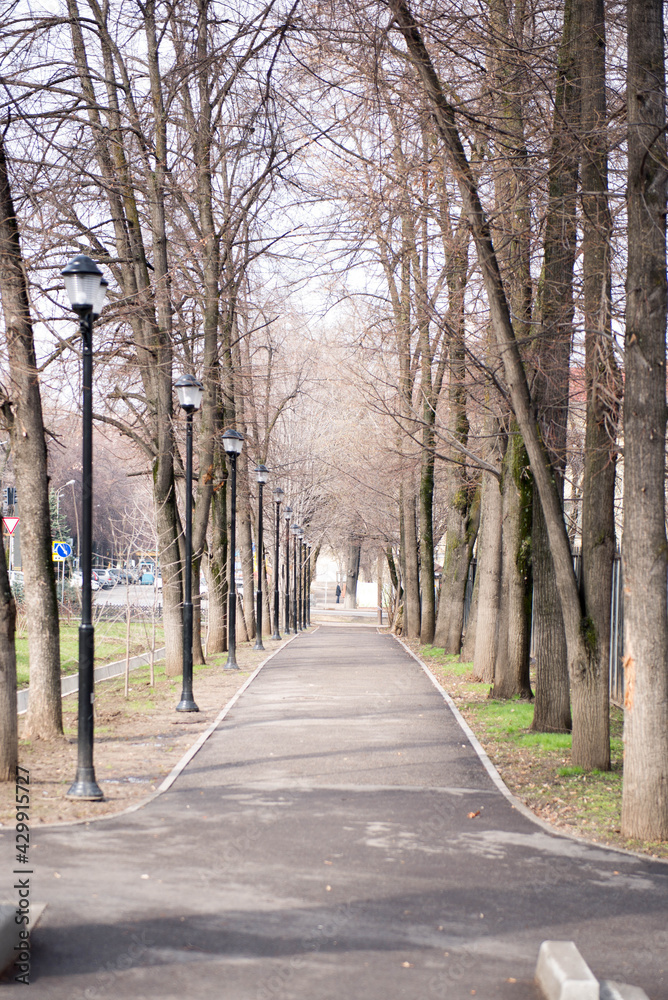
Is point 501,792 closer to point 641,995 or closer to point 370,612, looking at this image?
point 641,995

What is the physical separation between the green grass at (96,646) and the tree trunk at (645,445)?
1487cm

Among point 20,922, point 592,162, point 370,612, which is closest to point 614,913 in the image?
point 20,922

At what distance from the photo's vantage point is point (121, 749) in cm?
1126

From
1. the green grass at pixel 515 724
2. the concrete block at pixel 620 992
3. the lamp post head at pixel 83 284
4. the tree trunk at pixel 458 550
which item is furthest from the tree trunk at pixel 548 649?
the tree trunk at pixel 458 550

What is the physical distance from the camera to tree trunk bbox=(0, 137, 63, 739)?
1141cm

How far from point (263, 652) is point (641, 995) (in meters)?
22.7

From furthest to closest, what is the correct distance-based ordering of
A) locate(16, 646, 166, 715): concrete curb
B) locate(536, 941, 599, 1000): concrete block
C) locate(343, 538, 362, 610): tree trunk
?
locate(343, 538, 362, 610): tree trunk → locate(16, 646, 166, 715): concrete curb → locate(536, 941, 599, 1000): concrete block

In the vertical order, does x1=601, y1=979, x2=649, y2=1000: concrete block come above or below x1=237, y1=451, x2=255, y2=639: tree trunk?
below

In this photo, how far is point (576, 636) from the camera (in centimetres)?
1014

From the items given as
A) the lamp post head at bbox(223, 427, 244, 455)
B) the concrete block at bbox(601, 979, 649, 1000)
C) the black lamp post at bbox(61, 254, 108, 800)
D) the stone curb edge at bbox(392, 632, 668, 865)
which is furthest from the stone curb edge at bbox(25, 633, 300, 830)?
the lamp post head at bbox(223, 427, 244, 455)

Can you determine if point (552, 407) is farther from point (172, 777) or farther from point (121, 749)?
point (121, 749)

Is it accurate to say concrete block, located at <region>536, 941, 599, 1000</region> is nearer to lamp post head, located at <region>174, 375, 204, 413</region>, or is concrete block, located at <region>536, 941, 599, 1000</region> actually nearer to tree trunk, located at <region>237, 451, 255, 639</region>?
lamp post head, located at <region>174, 375, 204, 413</region>

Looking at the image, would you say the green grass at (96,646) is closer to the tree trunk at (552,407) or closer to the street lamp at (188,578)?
the street lamp at (188,578)

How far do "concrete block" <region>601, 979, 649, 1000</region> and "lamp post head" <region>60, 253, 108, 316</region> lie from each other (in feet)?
22.4
